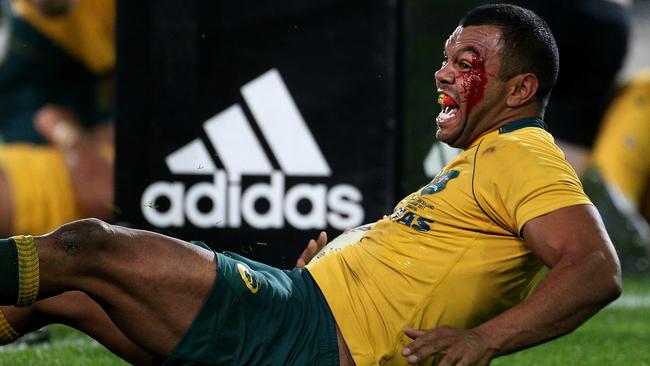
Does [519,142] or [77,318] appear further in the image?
[77,318]

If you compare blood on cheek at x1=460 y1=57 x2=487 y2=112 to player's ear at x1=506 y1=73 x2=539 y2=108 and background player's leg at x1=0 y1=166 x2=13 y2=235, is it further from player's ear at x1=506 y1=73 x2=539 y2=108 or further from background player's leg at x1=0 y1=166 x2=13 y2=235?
background player's leg at x1=0 y1=166 x2=13 y2=235

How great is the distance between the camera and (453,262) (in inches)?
125

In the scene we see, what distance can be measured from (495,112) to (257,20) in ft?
7.26

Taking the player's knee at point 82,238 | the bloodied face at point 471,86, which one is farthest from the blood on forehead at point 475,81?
the player's knee at point 82,238

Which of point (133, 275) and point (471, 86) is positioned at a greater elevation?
point (471, 86)

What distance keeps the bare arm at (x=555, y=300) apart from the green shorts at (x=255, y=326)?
0.37m

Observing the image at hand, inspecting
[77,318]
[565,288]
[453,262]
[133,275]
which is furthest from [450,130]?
[77,318]

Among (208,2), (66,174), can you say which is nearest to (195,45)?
(208,2)

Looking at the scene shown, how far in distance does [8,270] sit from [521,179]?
1316mm

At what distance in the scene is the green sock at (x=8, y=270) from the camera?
2.89m

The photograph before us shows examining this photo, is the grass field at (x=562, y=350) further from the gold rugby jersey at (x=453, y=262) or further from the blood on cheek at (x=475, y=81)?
the blood on cheek at (x=475, y=81)

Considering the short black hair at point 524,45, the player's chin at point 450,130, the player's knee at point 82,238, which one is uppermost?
the short black hair at point 524,45

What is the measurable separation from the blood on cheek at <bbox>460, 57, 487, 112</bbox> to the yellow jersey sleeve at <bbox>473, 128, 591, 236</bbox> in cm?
16

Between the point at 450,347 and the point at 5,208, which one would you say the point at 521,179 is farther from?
the point at 5,208
